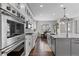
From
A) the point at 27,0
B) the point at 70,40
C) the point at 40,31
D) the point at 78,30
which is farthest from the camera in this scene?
the point at 40,31

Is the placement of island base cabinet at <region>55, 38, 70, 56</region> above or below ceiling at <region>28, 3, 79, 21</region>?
below

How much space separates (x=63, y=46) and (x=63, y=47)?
3 centimetres

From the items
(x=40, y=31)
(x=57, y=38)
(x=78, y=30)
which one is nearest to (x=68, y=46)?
(x=57, y=38)

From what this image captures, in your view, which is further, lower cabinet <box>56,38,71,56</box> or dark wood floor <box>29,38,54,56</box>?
dark wood floor <box>29,38,54,56</box>

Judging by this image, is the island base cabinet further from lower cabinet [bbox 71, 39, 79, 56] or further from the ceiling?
the ceiling

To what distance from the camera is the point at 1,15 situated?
958 mm

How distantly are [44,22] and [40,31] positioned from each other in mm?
1075

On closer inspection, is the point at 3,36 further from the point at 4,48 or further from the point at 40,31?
the point at 40,31

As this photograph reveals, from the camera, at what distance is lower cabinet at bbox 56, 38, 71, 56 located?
2.78 m

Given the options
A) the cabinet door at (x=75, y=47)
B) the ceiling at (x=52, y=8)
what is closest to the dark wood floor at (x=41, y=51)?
the cabinet door at (x=75, y=47)

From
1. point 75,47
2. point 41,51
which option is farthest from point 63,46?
point 41,51

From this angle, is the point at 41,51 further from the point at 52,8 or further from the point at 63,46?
the point at 52,8

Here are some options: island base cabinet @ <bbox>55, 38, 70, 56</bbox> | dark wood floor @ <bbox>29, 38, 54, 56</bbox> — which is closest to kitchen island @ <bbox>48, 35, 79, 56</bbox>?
island base cabinet @ <bbox>55, 38, 70, 56</bbox>

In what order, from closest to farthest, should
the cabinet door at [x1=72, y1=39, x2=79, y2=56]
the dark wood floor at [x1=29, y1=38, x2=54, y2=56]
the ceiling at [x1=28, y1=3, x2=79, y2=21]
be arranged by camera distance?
the cabinet door at [x1=72, y1=39, x2=79, y2=56] → the dark wood floor at [x1=29, y1=38, x2=54, y2=56] → the ceiling at [x1=28, y1=3, x2=79, y2=21]
